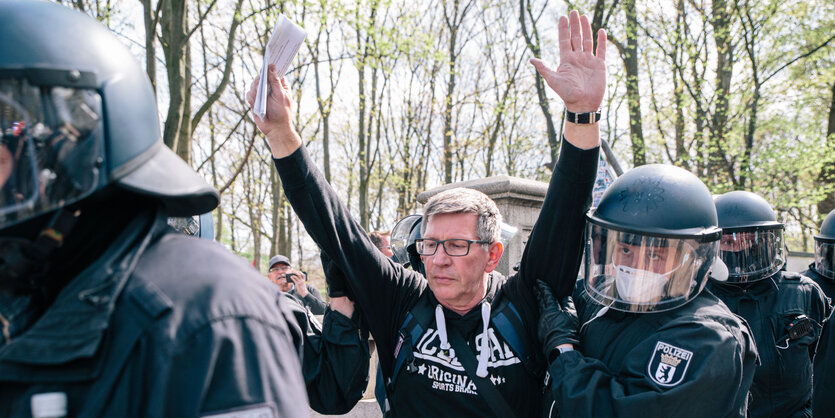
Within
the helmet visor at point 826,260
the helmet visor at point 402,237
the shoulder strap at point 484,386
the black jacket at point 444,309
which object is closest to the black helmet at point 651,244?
the black jacket at point 444,309

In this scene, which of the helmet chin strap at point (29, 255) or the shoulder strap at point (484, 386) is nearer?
the helmet chin strap at point (29, 255)

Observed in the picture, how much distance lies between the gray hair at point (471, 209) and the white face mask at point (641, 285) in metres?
0.61

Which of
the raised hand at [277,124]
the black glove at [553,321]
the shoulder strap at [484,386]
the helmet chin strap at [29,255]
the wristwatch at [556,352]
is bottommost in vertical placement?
the shoulder strap at [484,386]

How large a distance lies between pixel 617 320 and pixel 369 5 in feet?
34.3

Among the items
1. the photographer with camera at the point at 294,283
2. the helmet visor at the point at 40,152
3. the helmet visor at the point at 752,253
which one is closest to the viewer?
the helmet visor at the point at 40,152

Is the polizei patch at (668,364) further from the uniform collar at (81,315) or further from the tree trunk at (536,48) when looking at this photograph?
the tree trunk at (536,48)

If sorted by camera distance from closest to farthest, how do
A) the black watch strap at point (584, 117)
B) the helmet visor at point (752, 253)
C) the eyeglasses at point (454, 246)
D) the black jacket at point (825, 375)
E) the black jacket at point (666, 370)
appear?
the black jacket at point (666, 370) < the black watch strap at point (584, 117) < the eyeglasses at point (454, 246) < the black jacket at point (825, 375) < the helmet visor at point (752, 253)

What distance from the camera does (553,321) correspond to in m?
2.11

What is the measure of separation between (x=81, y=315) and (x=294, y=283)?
5848 mm

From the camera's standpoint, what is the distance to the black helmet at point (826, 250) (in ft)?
14.7

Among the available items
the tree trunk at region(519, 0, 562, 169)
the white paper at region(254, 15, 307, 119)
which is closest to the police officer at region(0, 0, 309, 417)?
the white paper at region(254, 15, 307, 119)

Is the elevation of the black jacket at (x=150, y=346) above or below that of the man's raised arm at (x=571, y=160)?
below

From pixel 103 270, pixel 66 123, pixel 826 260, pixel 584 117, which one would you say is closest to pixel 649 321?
pixel 584 117

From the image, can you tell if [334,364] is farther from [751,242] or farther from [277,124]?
[751,242]
